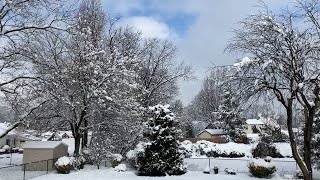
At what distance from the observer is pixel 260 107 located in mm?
16531

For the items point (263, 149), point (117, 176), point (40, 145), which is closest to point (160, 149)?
point (117, 176)

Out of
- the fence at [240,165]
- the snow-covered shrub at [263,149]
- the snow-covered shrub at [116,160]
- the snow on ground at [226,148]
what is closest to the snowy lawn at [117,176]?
the snow-covered shrub at [116,160]

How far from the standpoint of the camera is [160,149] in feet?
72.9

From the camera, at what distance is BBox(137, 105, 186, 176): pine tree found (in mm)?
21859

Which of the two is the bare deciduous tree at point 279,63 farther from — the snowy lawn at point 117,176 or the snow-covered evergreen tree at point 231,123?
the snow-covered evergreen tree at point 231,123

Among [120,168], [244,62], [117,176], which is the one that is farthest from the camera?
[120,168]

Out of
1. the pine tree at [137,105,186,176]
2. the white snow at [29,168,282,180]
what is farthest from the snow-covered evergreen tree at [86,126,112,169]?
the pine tree at [137,105,186,176]

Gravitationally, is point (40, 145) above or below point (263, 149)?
→ above

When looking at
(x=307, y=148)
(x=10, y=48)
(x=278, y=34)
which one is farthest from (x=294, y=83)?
(x=10, y=48)

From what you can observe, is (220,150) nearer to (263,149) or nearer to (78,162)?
(263,149)

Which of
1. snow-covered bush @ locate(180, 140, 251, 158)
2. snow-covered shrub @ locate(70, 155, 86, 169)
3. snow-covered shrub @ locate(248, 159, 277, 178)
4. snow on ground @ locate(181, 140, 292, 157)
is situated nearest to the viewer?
snow-covered shrub @ locate(248, 159, 277, 178)

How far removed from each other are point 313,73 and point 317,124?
399 inches

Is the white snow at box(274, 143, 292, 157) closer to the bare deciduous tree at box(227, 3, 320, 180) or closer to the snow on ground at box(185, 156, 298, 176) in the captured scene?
the snow on ground at box(185, 156, 298, 176)

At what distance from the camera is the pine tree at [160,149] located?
861 inches
